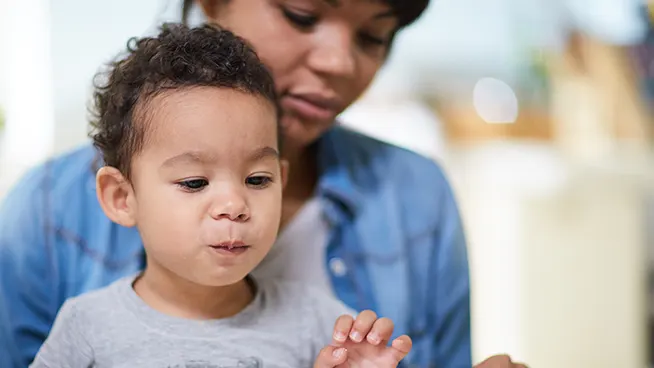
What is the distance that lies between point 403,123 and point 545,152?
507 millimetres

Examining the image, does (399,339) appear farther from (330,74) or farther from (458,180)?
(458,180)

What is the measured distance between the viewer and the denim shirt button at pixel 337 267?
90 centimetres

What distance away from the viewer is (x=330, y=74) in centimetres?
82

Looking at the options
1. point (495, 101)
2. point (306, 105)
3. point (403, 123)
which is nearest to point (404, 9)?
point (306, 105)

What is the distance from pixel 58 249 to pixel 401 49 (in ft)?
3.05

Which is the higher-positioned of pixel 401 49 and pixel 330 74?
pixel 330 74

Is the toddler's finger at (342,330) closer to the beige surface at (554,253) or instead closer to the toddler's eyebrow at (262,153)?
the toddler's eyebrow at (262,153)

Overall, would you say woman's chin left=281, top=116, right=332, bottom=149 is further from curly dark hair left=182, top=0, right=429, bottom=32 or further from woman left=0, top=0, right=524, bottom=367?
curly dark hair left=182, top=0, right=429, bottom=32

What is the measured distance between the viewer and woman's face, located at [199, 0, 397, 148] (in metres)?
0.80

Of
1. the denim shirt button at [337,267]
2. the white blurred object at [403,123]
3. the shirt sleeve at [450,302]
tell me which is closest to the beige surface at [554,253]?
the white blurred object at [403,123]

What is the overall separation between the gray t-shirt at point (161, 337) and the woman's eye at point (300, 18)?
0.29 meters

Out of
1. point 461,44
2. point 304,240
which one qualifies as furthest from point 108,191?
point 461,44

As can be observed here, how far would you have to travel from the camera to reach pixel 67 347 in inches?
25.5

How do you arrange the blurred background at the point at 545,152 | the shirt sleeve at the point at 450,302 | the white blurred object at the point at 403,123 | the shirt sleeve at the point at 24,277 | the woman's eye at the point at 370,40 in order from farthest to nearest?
the blurred background at the point at 545,152
the white blurred object at the point at 403,123
the shirt sleeve at the point at 450,302
the woman's eye at the point at 370,40
the shirt sleeve at the point at 24,277
